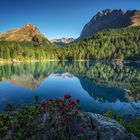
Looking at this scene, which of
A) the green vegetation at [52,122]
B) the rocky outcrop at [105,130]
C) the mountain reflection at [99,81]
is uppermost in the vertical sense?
the green vegetation at [52,122]

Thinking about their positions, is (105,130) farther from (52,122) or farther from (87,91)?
(87,91)

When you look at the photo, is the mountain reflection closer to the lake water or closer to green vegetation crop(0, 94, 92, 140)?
the lake water

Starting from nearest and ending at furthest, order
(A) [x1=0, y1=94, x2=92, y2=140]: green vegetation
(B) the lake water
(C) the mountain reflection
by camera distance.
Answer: (A) [x1=0, y1=94, x2=92, y2=140]: green vegetation, (B) the lake water, (C) the mountain reflection

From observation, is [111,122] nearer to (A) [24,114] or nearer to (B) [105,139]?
(B) [105,139]

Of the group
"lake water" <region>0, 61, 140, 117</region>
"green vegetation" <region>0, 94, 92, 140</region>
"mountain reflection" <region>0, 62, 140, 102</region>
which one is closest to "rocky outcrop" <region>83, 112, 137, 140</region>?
"green vegetation" <region>0, 94, 92, 140</region>

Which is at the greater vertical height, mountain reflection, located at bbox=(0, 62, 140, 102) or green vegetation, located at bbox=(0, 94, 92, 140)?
Result: green vegetation, located at bbox=(0, 94, 92, 140)

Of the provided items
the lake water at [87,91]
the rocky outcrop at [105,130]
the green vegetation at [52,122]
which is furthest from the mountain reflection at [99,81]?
the green vegetation at [52,122]

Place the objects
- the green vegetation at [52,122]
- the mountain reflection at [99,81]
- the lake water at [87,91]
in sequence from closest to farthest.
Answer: the green vegetation at [52,122]
the lake water at [87,91]
the mountain reflection at [99,81]

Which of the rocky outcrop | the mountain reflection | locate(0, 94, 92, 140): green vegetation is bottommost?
the mountain reflection

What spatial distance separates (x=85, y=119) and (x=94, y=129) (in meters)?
0.85

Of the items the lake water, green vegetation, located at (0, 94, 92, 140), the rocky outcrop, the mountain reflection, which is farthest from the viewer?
the mountain reflection

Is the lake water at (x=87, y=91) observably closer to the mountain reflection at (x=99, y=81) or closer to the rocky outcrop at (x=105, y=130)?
the mountain reflection at (x=99, y=81)

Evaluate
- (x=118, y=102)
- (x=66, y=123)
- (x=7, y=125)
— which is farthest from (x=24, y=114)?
(x=118, y=102)

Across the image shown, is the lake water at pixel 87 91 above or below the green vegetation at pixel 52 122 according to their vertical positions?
below
